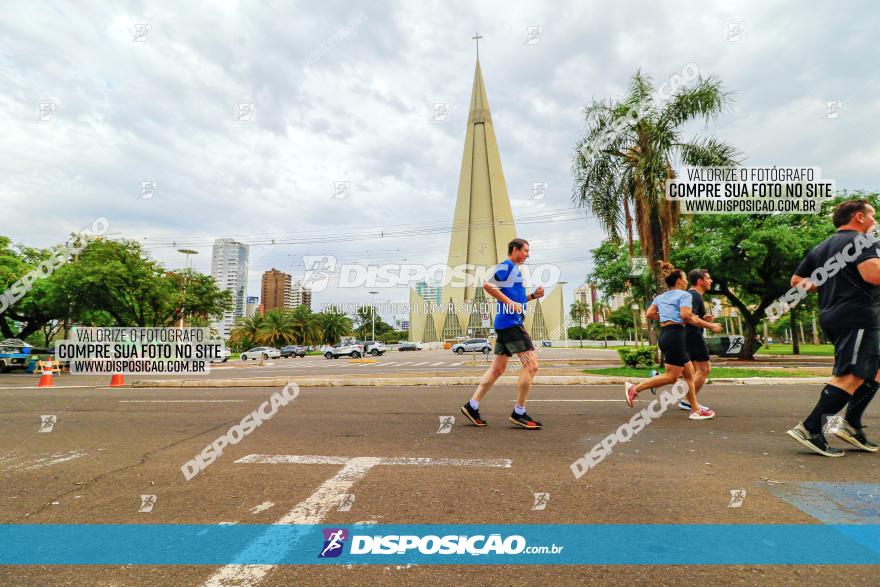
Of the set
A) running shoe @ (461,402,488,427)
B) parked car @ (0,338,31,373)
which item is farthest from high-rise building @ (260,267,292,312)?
running shoe @ (461,402,488,427)

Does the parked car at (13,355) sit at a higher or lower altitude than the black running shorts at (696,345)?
lower

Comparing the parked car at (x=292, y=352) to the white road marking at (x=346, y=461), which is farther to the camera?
the parked car at (x=292, y=352)

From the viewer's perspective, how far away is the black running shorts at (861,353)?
3.61 metres

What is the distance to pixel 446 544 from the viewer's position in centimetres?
216

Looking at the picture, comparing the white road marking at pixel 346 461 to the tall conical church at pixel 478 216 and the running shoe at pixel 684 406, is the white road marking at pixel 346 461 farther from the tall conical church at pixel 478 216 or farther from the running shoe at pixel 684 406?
the tall conical church at pixel 478 216

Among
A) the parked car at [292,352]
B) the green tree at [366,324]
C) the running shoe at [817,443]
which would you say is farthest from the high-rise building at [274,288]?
the running shoe at [817,443]

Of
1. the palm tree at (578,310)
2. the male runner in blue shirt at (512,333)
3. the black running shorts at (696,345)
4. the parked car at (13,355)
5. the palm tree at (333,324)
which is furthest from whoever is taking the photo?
the palm tree at (578,310)

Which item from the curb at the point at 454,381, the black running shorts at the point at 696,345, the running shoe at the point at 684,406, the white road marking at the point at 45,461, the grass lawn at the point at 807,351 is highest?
the black running shorts at the point at 696,345

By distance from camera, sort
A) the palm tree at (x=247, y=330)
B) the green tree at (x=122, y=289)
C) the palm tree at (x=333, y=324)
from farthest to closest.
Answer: the palm tree at (x=333, y=324) → the palm tree at (x=247, y=330) → the green tree at (x=122, y=289)

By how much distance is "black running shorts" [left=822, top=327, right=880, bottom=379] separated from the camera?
3613mm

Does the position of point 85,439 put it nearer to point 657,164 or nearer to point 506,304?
point 506,304

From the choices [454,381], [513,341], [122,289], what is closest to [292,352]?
[122,289]

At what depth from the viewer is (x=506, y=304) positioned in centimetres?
477

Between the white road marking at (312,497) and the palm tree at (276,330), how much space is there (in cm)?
5894
